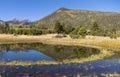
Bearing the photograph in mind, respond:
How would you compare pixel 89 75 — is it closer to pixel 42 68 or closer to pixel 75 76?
pixel 75 76

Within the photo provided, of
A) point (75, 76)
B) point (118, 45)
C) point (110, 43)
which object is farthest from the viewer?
point (110, 43)

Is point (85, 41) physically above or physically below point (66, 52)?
above

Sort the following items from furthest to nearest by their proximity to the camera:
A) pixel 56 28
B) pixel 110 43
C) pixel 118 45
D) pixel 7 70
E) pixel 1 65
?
pixel 56 28 < pixel 110 43 < pixel 118 45 < pixel 1 65 < pixel 7 70

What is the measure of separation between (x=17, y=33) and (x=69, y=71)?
13659 cm

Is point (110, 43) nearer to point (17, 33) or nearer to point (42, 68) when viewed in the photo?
point (42, 68)

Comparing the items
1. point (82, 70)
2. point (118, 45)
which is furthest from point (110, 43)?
point (82, 70)

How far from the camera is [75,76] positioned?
38406 millimetres

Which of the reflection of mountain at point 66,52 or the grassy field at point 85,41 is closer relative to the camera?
the reflection of mountain at point 66,52

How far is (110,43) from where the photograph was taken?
318 feet

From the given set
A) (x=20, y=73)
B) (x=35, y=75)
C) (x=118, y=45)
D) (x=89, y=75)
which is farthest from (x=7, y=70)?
(x=118, y=45)

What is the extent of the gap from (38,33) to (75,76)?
141 meters

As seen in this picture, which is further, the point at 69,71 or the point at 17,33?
the point at 17,33

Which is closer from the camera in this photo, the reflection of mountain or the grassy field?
the reflection of mountain

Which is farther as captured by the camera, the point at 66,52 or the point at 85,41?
the point at 85,41
